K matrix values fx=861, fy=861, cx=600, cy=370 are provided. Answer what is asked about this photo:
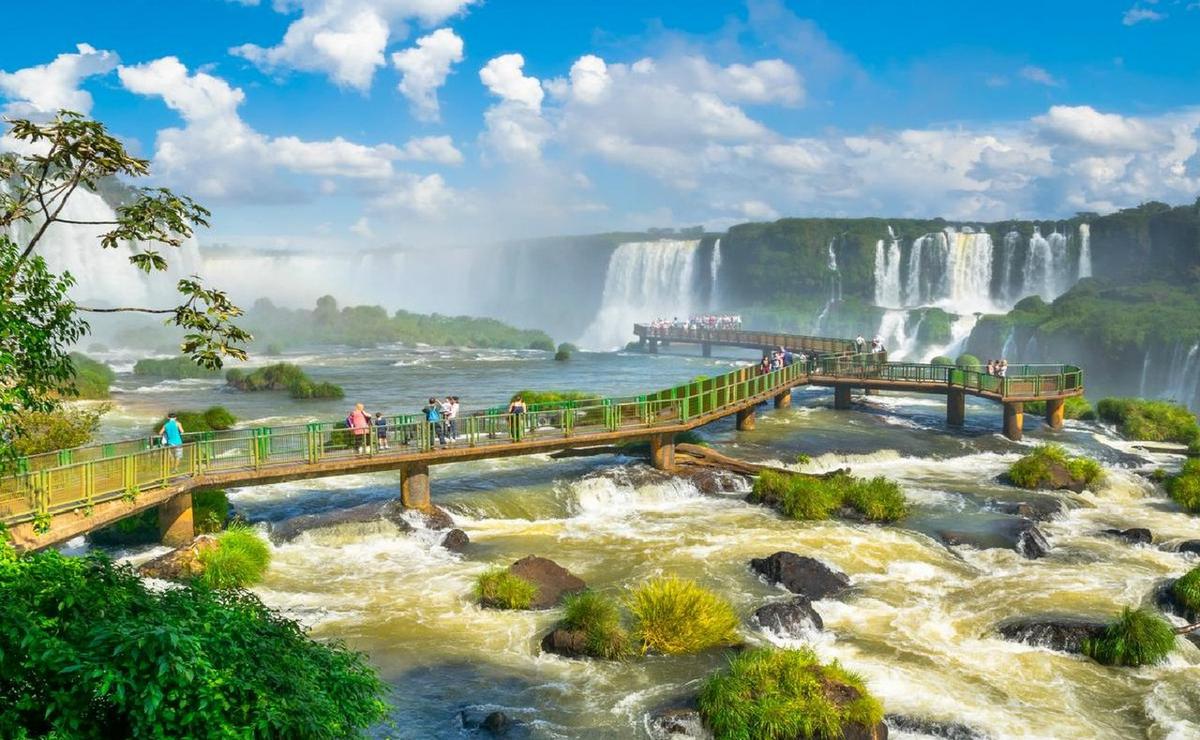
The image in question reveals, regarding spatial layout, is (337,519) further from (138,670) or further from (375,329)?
(375,329)

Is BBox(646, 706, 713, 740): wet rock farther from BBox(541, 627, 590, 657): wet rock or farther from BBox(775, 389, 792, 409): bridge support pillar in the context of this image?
BBox(775, 389, 792, 409): bridge support pillar

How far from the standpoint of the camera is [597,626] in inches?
571

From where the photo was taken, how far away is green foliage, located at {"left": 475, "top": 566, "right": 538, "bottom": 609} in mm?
16312

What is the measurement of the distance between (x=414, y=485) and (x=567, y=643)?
28.5 feet

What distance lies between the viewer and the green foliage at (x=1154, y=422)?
34.6 meters

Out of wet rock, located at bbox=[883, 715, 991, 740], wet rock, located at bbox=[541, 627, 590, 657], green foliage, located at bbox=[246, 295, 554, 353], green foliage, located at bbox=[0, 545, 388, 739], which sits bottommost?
wet rock, located at bbox=[883, 715, 991, 740]

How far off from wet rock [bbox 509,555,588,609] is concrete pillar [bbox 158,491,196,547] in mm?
7440

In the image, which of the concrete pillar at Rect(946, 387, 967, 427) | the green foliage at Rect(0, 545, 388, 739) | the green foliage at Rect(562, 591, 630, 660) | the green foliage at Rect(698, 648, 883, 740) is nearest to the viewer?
the green foliage at Rect(0, 545, 388, 739)

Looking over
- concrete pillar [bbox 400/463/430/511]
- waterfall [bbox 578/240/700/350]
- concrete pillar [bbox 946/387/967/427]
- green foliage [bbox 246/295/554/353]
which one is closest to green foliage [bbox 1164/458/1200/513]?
concrete pillar [bbox 946/387/967/427]

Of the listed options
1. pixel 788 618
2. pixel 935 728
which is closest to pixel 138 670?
pixel 935 728

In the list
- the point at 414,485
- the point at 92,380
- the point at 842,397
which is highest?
the point at 92,380

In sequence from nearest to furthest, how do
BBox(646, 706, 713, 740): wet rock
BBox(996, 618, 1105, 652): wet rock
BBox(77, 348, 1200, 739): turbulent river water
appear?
BBox(646, 706, 713, 740): wet rock
BBox(77, 348, 1200, 739): turbulent river water
BBox(996, 618, 1105, 652): wet rock

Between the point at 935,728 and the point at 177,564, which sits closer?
the point at 935,728

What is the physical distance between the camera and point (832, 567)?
61.7 ft
